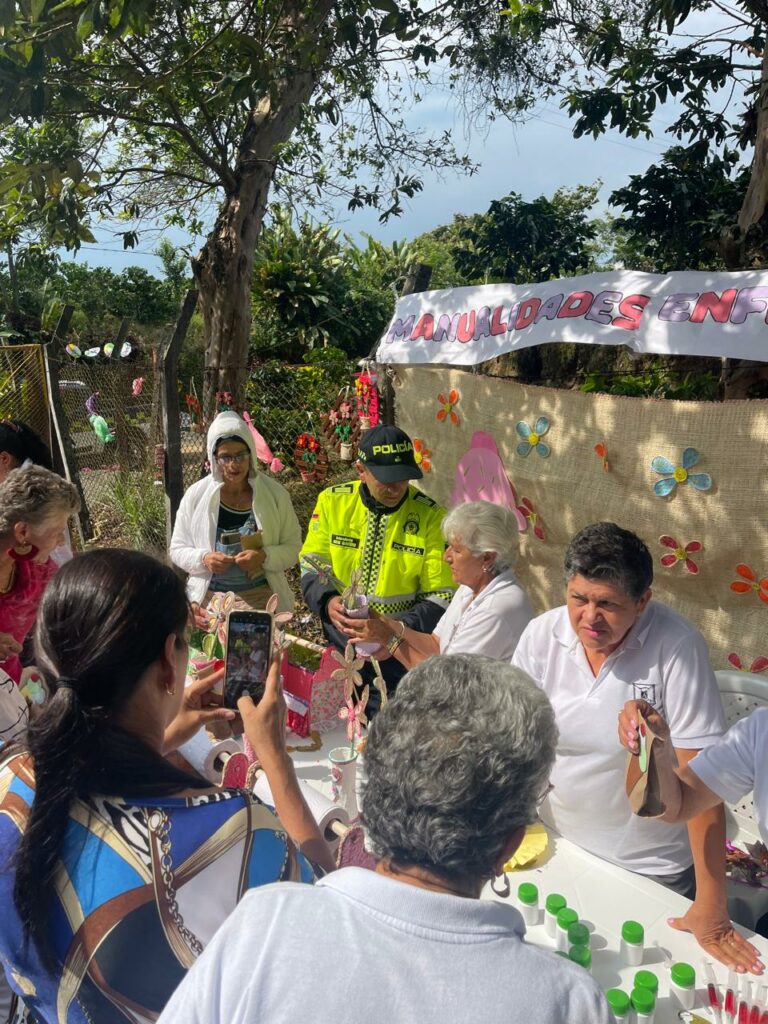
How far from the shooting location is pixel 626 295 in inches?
124

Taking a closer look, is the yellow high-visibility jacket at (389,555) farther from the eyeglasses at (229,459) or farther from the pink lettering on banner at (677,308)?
the pink lettering on banner at (677,308)

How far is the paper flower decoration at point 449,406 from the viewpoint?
421cm

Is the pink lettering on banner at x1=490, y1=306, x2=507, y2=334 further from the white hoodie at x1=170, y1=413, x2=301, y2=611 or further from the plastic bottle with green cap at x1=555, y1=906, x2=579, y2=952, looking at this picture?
the plastic bottle with green cap at x1=555, y1=906, x2=579, y2=952

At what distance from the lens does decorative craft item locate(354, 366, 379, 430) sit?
4570mm

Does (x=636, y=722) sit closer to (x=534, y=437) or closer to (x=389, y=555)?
(x=389, y=555)

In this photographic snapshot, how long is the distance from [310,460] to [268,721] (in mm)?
4389

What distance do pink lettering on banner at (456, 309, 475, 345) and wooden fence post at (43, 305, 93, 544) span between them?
3.77 meters

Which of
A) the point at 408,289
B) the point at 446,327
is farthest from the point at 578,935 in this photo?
the point at 408,289

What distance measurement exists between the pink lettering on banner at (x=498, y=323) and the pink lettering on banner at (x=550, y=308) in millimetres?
203

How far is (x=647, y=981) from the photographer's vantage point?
55.4 inches

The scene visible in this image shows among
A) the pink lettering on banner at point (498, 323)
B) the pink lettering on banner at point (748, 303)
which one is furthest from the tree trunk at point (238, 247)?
the pink lettering on banner at point (748, 303)

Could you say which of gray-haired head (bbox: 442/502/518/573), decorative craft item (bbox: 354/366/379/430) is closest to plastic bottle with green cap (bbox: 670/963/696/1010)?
gray-haired head (bbox: 442/502/518/573)

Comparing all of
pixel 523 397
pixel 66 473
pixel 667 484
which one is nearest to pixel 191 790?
pixel 667 484

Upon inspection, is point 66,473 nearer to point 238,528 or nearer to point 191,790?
point 238,528
